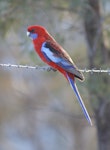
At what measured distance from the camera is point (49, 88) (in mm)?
18766

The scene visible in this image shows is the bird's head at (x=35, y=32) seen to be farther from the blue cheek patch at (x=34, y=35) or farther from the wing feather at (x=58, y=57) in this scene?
the wing feather at (x=58, y=57)

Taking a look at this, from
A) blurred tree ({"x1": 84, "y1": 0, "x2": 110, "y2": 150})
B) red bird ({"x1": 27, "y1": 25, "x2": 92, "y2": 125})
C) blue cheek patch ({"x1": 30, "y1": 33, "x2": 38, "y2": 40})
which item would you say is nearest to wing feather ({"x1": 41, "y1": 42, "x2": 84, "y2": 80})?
red bird ({"x1": 27, "y1": 25, "x2": 92, "y2": 125})

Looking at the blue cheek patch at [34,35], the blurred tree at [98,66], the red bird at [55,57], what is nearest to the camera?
the red bird at [55,57]

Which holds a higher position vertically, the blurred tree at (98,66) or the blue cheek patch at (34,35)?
the blue cheek patch at (34,35)

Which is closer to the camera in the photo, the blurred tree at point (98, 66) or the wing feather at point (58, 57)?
the wing feather at point (58, 57)

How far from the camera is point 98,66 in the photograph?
34.1 feet

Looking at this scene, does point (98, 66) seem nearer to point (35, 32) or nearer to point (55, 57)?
point (35, 32)

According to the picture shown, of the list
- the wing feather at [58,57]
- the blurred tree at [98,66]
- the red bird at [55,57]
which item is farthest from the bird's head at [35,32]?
the blurred tree at [98,66]

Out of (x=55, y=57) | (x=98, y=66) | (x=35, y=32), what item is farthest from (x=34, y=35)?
(x=98, y=66)

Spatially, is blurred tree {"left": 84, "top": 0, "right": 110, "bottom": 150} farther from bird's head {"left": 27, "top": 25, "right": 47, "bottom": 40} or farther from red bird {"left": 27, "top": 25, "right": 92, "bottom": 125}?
red bird {"left": 27, "top": 25, "right": 92, "bottom": 125}

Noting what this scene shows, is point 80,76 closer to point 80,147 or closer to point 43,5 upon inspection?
point 43,5

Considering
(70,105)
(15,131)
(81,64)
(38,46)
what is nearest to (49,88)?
(70,105)

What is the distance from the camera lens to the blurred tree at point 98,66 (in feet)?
33.6

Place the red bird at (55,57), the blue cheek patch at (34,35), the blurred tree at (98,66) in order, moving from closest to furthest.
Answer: the red bird at (55,57) → the blue cheek patch at (34,35) → the blurred tree at (98,66)
